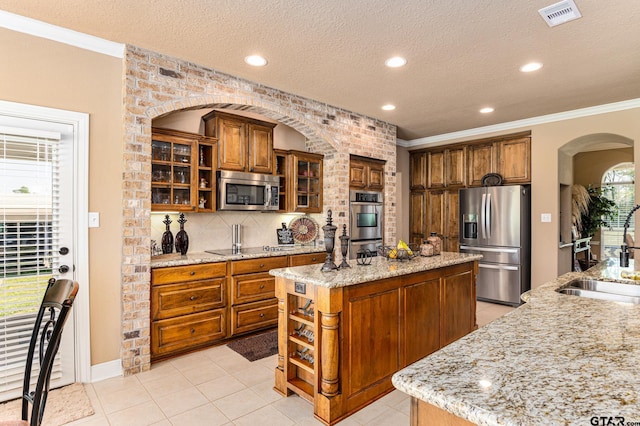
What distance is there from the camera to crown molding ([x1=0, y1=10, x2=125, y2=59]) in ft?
8.20

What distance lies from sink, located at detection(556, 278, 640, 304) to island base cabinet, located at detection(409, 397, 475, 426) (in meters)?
1.60

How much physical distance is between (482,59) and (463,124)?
241 cm

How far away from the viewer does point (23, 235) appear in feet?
8.30

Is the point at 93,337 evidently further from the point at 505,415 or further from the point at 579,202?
the point at 579,202

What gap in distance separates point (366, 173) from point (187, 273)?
2927mm

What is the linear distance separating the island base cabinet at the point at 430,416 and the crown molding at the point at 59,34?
337 cm

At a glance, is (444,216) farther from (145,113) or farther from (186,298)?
(145,113)

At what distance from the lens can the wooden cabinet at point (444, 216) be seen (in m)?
5.91

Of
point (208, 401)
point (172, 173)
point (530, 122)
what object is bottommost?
point (208, 401)

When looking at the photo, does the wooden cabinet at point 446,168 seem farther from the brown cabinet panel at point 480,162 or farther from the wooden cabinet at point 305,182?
the wooden cabinet at point 305,182

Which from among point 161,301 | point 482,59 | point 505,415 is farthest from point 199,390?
point 482,59

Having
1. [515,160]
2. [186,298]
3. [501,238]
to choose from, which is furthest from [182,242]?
[515,160]

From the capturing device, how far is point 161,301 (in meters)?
3.13

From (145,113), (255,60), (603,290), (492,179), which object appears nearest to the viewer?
(603,290)
